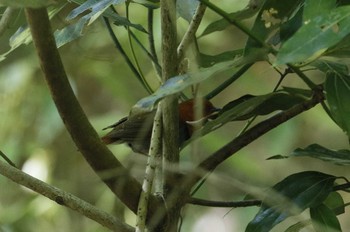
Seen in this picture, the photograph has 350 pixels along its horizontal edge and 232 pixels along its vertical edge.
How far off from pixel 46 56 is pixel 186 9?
0.34 meters

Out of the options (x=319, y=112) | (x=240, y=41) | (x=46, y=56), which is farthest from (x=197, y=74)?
→ (x=240, y=41)

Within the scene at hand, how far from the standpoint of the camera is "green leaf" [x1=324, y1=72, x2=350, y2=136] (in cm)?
81

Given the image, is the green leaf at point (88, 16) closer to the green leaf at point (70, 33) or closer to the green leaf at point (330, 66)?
the green leaf at point (70, 33)

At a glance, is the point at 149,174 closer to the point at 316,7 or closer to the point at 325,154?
the point at 325,154

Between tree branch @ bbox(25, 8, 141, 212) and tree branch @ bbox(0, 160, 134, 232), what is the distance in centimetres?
4

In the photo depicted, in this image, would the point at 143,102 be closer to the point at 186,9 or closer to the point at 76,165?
the point at 186,9

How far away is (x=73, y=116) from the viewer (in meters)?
0.88

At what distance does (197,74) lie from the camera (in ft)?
2.39

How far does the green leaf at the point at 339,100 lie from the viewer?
31.8 inches

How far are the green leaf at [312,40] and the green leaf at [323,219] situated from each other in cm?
36

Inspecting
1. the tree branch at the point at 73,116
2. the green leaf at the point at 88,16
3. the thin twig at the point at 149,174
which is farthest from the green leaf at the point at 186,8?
the tree branch at the point at 73,116

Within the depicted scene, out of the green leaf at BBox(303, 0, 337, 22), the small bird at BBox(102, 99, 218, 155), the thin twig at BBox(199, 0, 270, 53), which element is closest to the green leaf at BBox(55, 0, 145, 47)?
the thin twig at BBox(199, 0, 270, 53)

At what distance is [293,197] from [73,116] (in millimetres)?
303

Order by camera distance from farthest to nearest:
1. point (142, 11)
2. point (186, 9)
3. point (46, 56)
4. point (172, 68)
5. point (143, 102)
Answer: point (142, 11) → point (186, 9) → point (172, 68) → point (46, 56) → point (143, 102)
